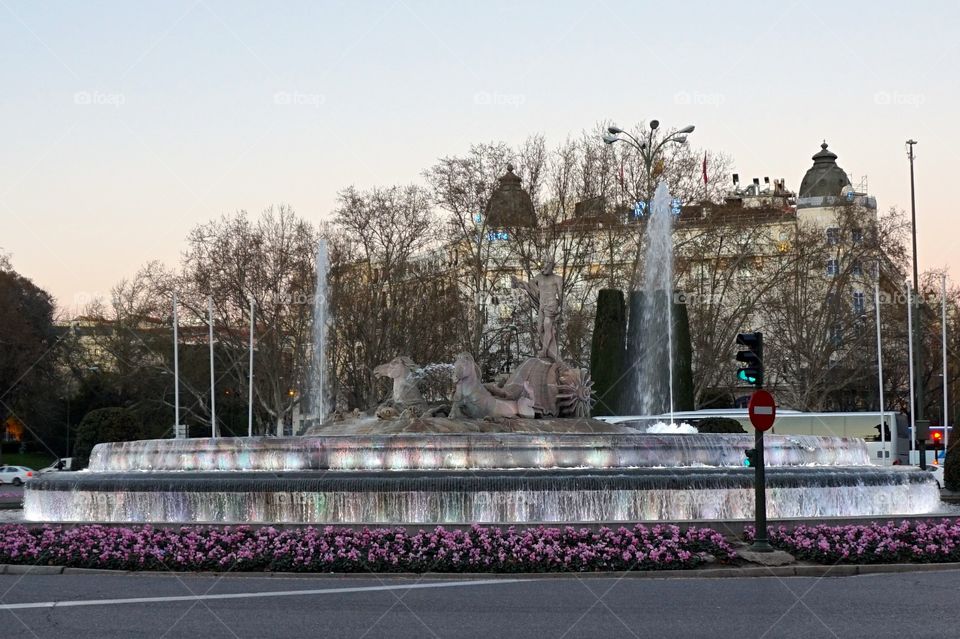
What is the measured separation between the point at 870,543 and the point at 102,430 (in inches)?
1464

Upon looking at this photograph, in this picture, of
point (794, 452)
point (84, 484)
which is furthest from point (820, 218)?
point (84, 484)

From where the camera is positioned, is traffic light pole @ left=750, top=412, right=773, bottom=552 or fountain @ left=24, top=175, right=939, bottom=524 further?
fountain @ left=24, top=175, right=939, bottom=524

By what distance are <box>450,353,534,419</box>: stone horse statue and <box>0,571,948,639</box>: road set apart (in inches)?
451

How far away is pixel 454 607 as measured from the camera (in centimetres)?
1352

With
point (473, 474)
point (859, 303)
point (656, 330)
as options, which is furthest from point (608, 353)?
point (473, 474)

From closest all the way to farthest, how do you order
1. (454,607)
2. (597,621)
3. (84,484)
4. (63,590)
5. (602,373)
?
(597,621) < (454,607) < (63,590) < (84,484) < (602,373)

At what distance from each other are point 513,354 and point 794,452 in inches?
1507

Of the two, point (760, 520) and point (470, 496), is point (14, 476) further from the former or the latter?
point (760, 520)

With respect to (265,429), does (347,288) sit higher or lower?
higher

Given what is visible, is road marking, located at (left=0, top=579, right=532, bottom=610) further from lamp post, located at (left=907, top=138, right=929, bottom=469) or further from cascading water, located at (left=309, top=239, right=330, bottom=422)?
cascading water, located at (left=309, top=239, right=330, bottom=422)

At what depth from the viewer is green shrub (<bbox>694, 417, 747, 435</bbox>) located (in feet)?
139

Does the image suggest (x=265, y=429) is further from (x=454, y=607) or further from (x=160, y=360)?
(x=454, y=607)

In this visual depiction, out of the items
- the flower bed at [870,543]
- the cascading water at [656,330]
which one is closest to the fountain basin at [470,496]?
the flower bed at [870,543]

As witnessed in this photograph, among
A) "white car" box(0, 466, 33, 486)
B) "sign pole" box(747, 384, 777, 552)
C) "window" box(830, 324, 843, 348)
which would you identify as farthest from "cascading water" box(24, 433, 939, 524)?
"window" box(830, 324, 843, 348)
